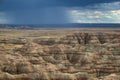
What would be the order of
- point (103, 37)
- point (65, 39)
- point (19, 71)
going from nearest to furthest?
point (19, 71), point (65, 39), point (103, 37)

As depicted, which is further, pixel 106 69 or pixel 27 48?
pixel 27 48

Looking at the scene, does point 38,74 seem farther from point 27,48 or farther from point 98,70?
point 27,48

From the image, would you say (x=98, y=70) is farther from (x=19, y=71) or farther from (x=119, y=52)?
(x=119, y=52)

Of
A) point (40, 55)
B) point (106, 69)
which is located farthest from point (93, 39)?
point (106, 69)

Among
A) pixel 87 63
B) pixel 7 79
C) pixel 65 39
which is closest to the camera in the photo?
pixel 7 79

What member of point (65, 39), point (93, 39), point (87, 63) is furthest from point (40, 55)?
point (93, 39)

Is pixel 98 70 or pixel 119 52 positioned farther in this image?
pixel 119 52

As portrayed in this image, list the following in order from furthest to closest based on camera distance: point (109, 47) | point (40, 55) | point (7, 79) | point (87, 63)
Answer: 1. point (109, 47)
2. point (40, 55)
3. point (87, 63)
4. point (7, 79)

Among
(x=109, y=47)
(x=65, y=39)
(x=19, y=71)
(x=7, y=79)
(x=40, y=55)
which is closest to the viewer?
(x=7, y=79)
